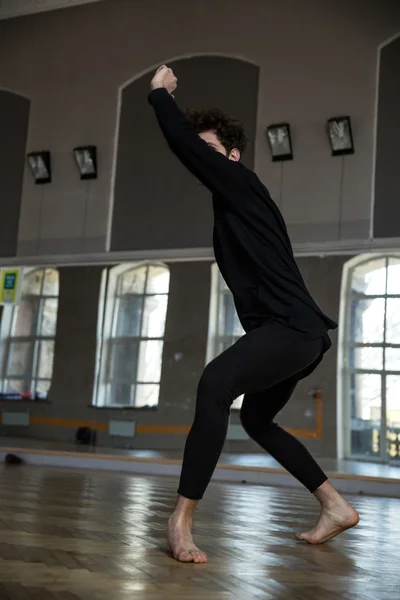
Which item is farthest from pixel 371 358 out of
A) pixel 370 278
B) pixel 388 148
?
pixel 388 148

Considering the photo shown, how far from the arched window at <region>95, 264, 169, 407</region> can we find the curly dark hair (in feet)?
17.5

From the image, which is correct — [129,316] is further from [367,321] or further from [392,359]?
[392,359]

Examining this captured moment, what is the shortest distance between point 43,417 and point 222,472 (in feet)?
7.43

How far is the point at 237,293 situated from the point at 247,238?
0.46ft

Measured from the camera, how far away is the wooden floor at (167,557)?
1.27m

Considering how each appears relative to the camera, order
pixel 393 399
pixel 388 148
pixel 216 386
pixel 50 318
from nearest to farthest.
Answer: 1. pixel 216 386
2. pixel 393 399
3. pixel 388 148
4. pixel 50 318

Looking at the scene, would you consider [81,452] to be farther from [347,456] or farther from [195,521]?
[195,521]

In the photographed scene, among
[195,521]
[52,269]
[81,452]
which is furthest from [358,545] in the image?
[52,269]

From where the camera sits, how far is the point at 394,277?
246 inches

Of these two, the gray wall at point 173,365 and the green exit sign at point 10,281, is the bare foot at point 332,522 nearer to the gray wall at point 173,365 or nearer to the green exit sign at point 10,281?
the gray wall at point 173,365

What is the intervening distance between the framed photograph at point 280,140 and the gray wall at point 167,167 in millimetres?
270

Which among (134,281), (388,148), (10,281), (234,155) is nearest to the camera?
(234,155)

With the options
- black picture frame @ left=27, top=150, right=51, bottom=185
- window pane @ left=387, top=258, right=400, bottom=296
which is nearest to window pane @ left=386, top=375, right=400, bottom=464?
window pane @ left=387, top=258, right=400, bottom=296

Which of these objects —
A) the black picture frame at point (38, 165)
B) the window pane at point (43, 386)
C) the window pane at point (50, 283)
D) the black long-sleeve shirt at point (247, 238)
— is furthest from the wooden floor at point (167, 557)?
the black picture frame at point (38, 165)
